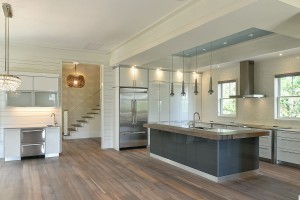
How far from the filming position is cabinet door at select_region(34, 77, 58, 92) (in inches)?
252

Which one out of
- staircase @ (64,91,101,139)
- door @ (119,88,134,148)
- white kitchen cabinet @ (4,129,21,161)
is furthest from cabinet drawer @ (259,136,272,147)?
staircase @ (64,91,101,139)

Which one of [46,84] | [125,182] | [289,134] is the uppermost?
[46,84]

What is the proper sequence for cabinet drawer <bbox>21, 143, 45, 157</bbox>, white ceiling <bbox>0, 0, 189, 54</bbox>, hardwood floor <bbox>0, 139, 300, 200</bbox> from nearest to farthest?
hardwood floor <bbox>0, 139, 300, 200</bbox>
white ceiling <bbox>0, 0, 189, 54</bbox>
cabinet drawer <bbox>21, 143, 45, 157</bbox>

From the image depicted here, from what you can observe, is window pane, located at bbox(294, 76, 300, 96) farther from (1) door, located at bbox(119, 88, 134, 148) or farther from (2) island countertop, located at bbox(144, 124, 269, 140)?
(1) door, located at bbox(119, 88, 134, 148)

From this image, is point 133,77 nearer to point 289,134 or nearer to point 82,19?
point 82,19

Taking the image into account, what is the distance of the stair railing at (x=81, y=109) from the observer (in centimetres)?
1030

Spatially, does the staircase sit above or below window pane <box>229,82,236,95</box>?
below

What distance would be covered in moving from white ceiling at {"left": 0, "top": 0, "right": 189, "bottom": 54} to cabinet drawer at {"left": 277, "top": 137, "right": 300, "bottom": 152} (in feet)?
13.1

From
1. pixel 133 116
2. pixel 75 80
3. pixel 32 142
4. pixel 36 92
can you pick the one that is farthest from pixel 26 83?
pixel 75 80

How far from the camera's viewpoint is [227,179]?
4.43 m

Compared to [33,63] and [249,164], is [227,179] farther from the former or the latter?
[33,63]

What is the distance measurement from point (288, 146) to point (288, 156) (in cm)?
24

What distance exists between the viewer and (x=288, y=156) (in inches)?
213

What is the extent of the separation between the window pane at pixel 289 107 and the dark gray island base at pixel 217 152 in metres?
1.84
